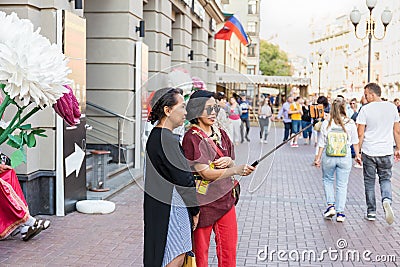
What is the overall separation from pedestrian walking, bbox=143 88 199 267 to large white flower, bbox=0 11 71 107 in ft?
4.90

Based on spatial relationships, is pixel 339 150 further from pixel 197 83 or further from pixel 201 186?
pixel 201 186

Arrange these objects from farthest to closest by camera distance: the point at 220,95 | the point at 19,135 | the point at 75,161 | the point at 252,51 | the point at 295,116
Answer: the point at 252,51, the point at 295,116, the point at 75,161, the point at 220,95, the point at 19,135

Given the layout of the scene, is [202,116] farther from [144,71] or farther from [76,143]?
[144,71]

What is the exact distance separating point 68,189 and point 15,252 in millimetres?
2115

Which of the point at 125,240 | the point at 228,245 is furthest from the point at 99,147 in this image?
the point at 228,245

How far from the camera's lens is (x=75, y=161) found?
9203 mm

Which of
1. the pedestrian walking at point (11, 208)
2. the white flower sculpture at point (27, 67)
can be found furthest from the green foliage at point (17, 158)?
the pedestrian walking at point (11, 208)

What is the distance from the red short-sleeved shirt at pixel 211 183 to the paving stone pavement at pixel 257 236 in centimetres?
49

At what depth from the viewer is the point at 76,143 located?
9281mm

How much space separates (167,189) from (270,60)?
105696mm

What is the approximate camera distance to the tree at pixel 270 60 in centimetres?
10625

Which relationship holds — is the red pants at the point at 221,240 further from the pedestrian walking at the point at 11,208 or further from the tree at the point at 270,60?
the tree at the point at 270,60

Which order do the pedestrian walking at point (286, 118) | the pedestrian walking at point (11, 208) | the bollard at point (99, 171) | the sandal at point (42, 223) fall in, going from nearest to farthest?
the pedestrian walking at point (11, 208)
the sandal at point (42, 223)
the bollard at point (99, 171)
the pedestrian walking at point (286, 118)

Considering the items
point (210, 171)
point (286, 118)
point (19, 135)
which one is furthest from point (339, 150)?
point (286, 118)
